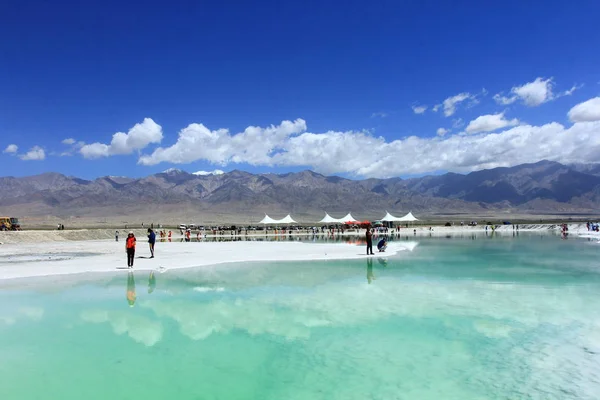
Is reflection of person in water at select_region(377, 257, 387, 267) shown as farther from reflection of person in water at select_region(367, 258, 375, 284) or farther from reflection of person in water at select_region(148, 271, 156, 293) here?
reflection of person in water at select_region(148, 271, 156, 293)

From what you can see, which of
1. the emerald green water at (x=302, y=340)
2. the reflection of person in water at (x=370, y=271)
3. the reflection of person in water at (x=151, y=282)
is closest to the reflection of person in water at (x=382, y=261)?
the reflection of person in water at (x=370, y=271)

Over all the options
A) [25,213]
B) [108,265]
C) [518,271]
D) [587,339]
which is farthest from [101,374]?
[25,213]

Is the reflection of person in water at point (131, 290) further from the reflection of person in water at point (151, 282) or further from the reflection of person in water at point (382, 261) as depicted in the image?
the reflection of person in water at point (382, 261)

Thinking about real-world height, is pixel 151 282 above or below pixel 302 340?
above

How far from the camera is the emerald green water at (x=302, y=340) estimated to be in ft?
24.4

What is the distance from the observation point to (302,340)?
990 centimetres

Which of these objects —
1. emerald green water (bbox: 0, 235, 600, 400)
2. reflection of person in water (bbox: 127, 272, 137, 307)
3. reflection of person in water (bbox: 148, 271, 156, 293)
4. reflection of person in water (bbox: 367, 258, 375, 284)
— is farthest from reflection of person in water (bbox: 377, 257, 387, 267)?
reflection of person in water (bbox: 127, 272, 137, 307)

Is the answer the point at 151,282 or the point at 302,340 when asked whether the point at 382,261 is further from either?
the point at 302,340

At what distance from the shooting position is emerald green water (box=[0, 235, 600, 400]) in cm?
745

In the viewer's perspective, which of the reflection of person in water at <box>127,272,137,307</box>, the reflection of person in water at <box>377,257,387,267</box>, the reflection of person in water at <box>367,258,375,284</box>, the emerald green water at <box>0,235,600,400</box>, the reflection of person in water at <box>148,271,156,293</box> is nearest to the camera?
the emerald green water at <box>0,235,600,400</box>

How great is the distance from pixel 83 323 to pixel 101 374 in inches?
155

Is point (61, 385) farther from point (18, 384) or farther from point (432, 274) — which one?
point (432, 274)

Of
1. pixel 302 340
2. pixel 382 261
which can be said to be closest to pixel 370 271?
pixel 382 261

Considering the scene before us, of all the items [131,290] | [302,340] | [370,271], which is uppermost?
[131,290]
